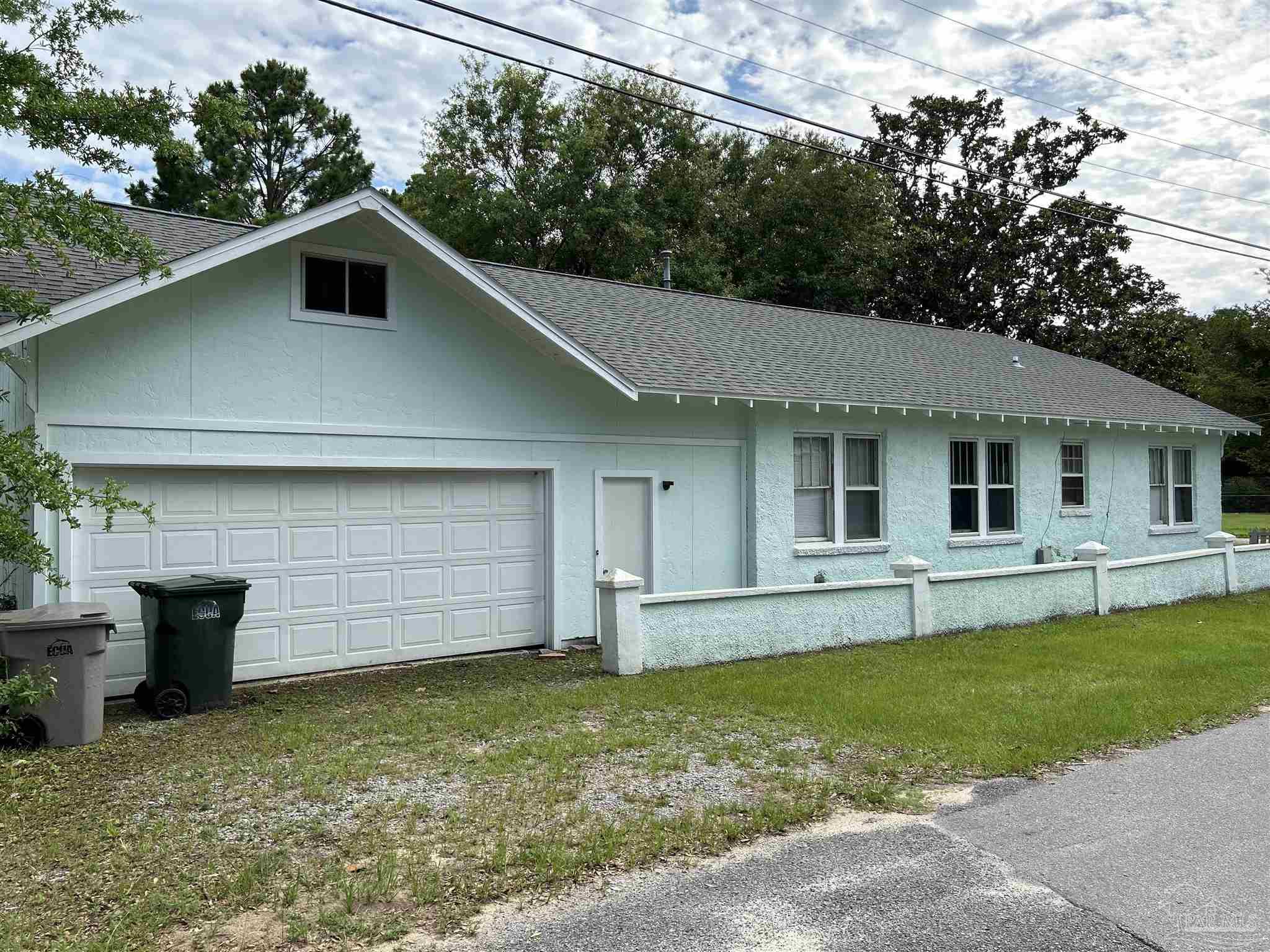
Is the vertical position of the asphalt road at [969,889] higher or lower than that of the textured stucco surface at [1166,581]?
lower

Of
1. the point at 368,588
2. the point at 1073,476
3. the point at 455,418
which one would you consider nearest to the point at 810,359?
the point at 1073,476

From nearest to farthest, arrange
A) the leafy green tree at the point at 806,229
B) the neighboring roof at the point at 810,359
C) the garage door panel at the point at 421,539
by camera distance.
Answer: the garage door panel at the point at 421,539 < the neighboring roof at the point at 810,359 < the leafy green tree at the point at 806,229

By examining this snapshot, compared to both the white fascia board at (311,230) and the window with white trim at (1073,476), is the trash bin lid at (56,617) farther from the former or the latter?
the window with white trim at (1073,476)

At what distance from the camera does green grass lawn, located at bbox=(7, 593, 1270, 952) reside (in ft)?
15.5

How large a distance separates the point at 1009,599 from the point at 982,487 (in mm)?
3650

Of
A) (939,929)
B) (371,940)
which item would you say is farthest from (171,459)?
(939,929)

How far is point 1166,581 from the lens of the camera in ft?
52.7

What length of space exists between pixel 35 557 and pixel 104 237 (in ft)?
8.24

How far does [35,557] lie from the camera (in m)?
7.18

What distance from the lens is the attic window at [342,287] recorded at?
10.2 m

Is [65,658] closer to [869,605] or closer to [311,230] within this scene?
[311,230]

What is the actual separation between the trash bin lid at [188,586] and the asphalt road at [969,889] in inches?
→ 207

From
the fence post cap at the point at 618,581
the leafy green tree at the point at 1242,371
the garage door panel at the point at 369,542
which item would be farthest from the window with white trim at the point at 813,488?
the leafy green tree at the point at 1242,371

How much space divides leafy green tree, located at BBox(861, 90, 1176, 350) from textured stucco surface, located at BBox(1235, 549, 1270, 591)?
20.3 metres
